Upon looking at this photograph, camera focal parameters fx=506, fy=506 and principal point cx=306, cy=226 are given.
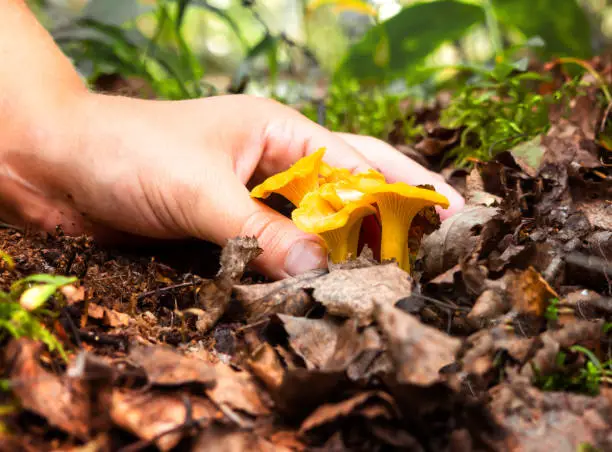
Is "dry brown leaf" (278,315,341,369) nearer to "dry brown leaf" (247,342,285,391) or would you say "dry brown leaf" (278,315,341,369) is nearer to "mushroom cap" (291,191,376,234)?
"dry brown leaf" (247,342,285,391)

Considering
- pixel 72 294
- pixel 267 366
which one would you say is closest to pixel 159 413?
pixel 267 366

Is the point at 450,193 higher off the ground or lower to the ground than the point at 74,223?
higher

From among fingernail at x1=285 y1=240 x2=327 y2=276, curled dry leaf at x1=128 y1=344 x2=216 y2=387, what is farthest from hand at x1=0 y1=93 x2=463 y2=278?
curled dry leaf at x1=128 y1=344 x2=216 y2=387

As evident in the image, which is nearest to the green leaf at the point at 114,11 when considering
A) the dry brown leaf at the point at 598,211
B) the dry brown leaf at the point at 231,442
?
the dry brown leaf at the point at 598,211

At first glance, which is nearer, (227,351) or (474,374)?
(474,374)

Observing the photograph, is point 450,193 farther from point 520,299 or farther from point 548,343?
point 548,343

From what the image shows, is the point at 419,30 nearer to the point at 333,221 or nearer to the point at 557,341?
the point at 333,221

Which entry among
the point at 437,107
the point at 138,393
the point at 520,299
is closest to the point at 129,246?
the point at 138,393

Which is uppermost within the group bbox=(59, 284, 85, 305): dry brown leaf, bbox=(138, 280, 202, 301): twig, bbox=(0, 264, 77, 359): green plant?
bbox=(0, 264, 77, 359): green plant
